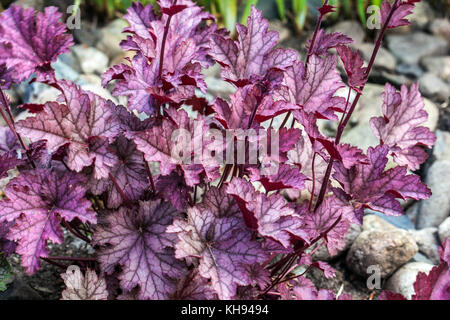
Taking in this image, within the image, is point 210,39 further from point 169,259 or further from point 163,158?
point 169,259

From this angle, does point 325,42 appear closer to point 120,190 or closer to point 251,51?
point 251,51

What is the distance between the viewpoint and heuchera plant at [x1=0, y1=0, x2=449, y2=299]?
134 centimetres

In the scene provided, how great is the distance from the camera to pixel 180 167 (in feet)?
4.57

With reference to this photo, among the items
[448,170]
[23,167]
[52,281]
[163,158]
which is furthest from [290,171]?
[448,170]

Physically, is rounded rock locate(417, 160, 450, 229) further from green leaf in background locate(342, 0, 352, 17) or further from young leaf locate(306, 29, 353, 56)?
green leaf in background locate(342, 0, 352, 17)

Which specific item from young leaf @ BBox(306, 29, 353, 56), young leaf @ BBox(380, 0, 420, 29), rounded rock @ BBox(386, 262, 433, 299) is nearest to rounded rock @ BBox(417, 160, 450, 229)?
rounded rock @ BBox(386, 262, 433, 299)

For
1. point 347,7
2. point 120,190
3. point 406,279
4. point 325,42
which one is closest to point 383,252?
point 406,279

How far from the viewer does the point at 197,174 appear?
1378 millimetres

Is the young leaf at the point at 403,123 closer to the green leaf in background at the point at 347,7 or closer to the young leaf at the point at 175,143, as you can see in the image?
the young leaf at the point at 175,143

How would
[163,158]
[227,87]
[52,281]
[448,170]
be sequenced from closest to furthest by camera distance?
[163,158], [52,281], [448,170], [227,87]

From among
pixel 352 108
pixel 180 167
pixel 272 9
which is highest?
pixel 352 108

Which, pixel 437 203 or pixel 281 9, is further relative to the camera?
pixel 281 9

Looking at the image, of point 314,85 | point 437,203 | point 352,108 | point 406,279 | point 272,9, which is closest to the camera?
point 352,108
